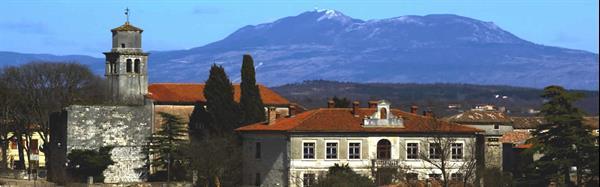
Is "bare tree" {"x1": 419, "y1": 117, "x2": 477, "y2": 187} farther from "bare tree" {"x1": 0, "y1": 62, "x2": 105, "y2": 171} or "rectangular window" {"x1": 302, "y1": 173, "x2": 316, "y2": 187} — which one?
"bare tree" {"x1": 0, "y1": 62, "x2": 105, "y2": 171}

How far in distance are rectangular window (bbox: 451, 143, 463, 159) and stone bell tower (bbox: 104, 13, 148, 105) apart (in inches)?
904

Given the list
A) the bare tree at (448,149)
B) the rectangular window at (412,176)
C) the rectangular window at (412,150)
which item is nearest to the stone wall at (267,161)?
the rectangular window at (412,150)

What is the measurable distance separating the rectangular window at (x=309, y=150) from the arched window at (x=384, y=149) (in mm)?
3343

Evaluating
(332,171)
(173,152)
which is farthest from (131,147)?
(332,171)

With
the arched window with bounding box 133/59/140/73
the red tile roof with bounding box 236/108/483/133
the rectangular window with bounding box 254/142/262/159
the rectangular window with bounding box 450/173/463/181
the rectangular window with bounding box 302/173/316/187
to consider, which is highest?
the arched window with bounding box 133/59/140/73

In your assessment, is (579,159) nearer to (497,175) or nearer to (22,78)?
(497,175)

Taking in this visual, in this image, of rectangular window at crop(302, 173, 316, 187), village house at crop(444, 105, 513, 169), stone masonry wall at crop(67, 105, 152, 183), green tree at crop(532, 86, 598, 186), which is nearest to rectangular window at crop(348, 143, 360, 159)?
rectangular window at crop(302, 173, 316, 187)

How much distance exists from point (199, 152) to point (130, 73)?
1606 cm

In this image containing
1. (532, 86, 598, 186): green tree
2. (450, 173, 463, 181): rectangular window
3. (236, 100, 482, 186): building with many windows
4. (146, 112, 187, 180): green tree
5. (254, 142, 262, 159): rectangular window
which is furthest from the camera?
(146, 112, 187, 180): green tree

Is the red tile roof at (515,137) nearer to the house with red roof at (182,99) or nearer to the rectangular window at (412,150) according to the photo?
the rectangular window at (412,150)

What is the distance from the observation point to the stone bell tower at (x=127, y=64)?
98.8m

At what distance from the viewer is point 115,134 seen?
92125mm

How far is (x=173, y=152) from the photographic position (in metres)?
Answer: 88.4

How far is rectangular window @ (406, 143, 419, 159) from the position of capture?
274 feet
